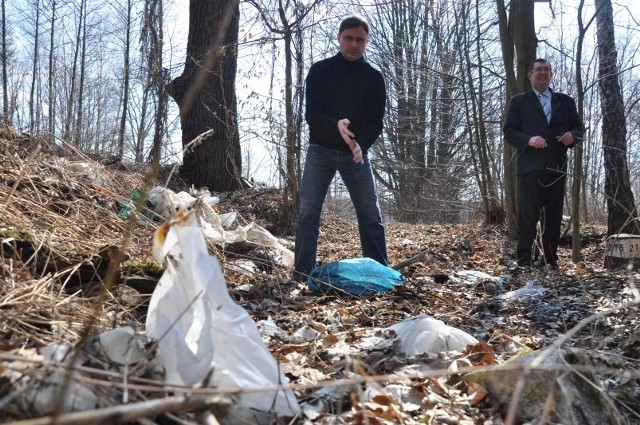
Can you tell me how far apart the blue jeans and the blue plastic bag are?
0.97 ft

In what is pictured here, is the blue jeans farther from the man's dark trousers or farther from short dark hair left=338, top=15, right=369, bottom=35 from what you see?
the man's dark trousers

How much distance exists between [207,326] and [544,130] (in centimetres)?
432

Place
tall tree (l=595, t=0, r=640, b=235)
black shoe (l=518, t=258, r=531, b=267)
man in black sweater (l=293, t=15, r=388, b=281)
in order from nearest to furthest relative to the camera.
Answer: man in black sweater (l=293, t=15, r=388, b=281) < black shoe (l=518, t=258, r=531, b=267) < tall tree (l=595, t=0, r=640, b=235)

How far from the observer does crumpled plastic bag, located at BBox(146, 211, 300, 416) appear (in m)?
1.30

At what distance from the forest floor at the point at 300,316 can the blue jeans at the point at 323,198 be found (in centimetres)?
29

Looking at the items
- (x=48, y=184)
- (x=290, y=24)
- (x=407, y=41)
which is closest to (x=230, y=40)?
(x=290, y=24)

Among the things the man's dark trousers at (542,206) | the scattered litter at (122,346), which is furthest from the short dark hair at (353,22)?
the scattered litter at (122,346)

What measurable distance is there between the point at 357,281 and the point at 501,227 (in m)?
6.16

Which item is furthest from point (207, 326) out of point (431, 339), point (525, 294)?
point (525, 294)

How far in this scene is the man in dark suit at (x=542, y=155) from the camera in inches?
188

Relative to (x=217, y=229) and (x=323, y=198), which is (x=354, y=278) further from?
(x=217, y=229)

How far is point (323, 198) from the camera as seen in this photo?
153 inches

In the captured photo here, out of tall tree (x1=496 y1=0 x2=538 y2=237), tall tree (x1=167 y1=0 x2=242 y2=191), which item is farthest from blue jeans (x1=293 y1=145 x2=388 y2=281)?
tall tree (x1=496 y1=0 x2=538 y2=237)

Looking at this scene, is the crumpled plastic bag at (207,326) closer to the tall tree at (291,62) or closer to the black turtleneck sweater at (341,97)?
the black turtleneck sweater at (341,97)
